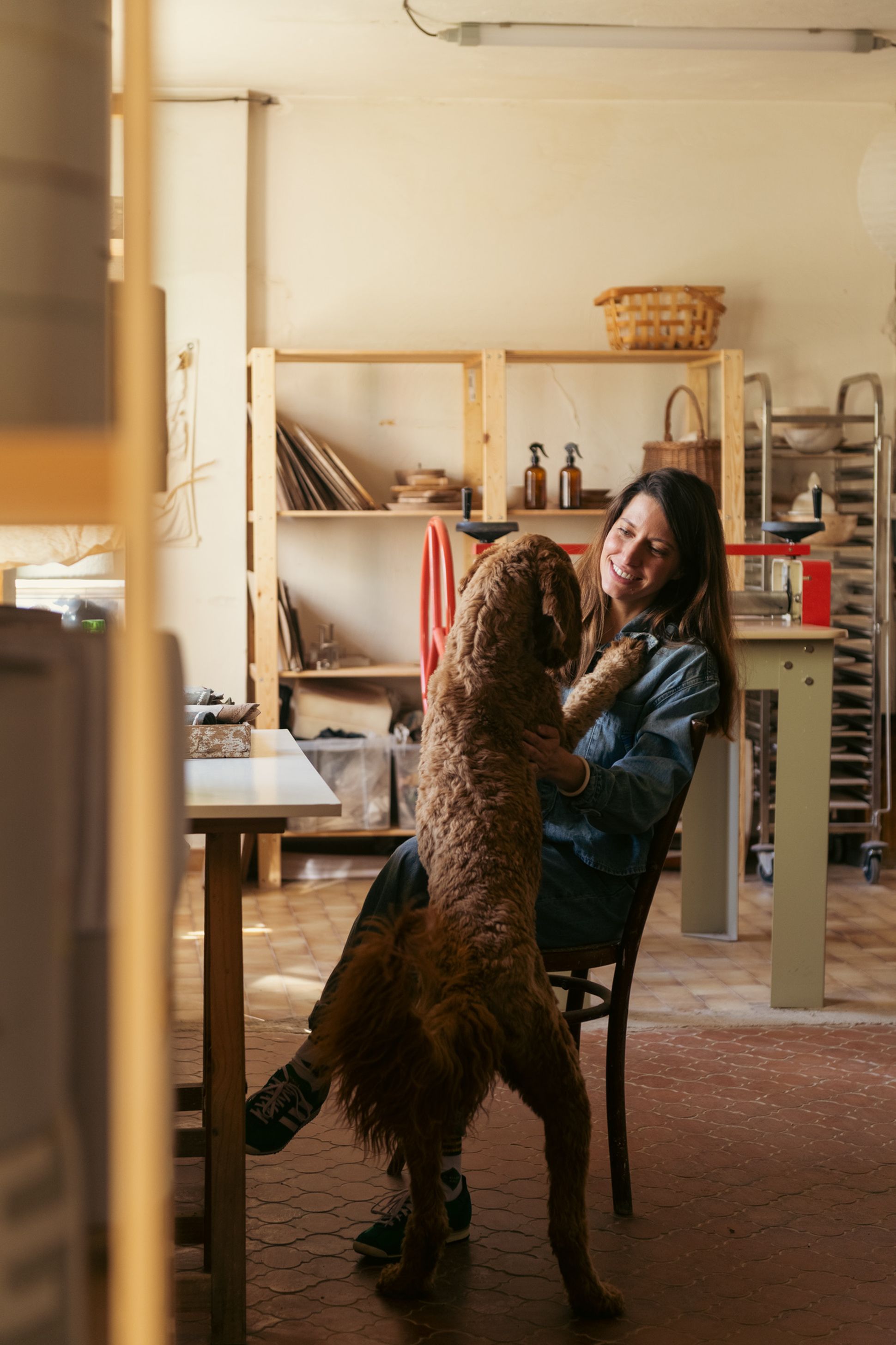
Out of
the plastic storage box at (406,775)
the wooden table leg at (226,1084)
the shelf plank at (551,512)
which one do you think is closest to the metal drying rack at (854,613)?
the shelf plank at (551,512)

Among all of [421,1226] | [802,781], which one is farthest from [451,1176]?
[802,781]

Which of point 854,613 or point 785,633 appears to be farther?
point 854,613

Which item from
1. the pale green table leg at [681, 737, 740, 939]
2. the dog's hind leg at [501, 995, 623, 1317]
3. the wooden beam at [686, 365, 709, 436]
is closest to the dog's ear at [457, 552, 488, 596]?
the dog's hind leg at [501, 995, 623, 1317]

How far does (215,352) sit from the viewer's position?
15.5 ft

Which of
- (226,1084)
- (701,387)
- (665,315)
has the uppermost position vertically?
(665,315)

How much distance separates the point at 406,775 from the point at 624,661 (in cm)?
243

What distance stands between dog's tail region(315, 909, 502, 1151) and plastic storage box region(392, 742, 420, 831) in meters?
2.90

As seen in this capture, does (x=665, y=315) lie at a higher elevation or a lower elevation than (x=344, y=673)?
higher

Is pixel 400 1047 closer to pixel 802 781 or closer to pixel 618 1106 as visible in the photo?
pixel 618 1106

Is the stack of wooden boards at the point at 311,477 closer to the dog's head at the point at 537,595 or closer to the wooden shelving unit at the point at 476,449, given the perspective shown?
the wooden shelving unit at the point at 476,449

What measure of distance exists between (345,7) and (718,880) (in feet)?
9.39

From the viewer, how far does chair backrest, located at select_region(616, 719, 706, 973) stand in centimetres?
205

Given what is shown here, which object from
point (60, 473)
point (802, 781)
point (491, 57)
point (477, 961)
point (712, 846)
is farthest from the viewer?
point (491, 57)

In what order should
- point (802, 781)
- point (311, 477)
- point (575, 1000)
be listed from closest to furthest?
point (575, 1000), point (802, 781), point (311, 477)
